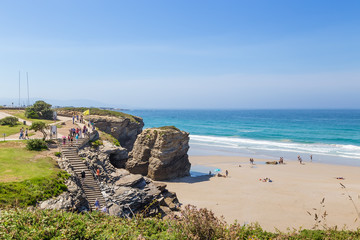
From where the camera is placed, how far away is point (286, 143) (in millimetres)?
69625

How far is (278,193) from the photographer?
3067 centimetres

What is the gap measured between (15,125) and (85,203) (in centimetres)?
2708

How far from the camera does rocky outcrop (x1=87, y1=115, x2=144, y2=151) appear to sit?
49.2m

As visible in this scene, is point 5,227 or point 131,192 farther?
point 131,192

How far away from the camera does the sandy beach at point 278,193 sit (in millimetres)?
23516

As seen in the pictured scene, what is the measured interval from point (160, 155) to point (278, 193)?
1608 cm

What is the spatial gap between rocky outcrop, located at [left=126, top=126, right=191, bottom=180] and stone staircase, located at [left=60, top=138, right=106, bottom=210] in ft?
39.1

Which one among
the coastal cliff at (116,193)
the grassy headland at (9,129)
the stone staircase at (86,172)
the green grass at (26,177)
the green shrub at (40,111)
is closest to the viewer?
the green grass at (26,177)

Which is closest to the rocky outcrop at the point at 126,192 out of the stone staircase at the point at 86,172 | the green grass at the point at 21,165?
the stone staircase at the point at 86,172

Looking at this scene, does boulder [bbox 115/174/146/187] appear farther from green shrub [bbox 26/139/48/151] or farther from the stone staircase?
green shrub [bbox 26/139/48/151]

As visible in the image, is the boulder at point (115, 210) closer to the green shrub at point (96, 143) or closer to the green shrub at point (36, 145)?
the green shrub at point (96, 143)

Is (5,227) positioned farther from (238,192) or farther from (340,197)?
(340,197)

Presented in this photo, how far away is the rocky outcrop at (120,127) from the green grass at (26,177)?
24.8m

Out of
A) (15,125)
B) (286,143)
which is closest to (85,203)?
(15,125)
